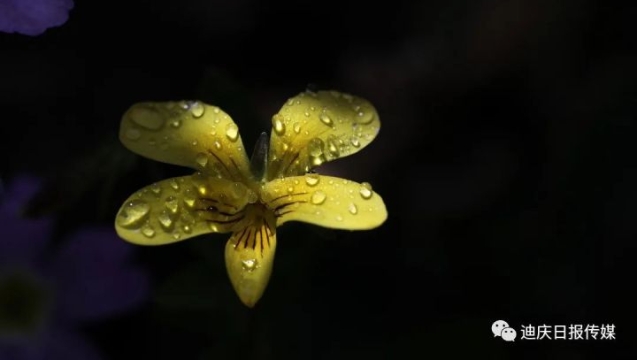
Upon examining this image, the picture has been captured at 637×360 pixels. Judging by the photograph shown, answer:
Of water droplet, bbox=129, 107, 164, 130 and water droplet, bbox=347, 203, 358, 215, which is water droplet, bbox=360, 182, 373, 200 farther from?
water droplet, bbox=129, 107, 164, 130

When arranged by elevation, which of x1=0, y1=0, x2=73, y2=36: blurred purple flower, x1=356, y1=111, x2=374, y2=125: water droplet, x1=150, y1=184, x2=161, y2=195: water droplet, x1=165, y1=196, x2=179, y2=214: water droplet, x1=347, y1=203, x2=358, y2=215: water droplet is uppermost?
x1=0, y1=0, x2=73, y2=36: blurred purple flower

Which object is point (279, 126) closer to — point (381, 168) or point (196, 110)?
point (196, 110)

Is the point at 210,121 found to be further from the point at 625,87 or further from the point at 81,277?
the point at 625,87

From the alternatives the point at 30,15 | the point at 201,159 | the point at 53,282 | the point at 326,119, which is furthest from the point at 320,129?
the point at 53,282

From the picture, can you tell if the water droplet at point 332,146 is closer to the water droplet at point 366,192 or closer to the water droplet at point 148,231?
the water droplet at point 366,192
